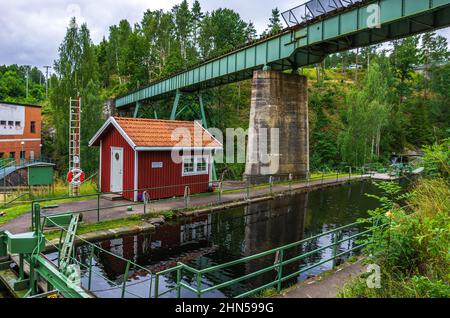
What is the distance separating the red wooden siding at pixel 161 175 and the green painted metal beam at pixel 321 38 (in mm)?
10824

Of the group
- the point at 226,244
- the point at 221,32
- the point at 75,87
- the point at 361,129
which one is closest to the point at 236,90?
the point at 221,32

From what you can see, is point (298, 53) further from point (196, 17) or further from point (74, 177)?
point (196, 17)

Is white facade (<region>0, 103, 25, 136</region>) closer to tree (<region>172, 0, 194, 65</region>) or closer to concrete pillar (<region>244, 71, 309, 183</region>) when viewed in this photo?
concrete pillar (<region>244, 71, 309, 183</region>)

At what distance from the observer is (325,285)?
290 inches

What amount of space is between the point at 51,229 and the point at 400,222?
1022 centimetres

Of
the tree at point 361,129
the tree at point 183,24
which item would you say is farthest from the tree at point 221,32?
the tree at point 361,129

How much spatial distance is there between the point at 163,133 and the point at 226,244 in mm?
8083

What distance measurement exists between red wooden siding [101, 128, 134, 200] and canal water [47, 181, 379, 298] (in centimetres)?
374

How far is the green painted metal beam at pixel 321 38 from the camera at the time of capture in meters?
16.6

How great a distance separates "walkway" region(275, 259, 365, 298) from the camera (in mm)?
6864

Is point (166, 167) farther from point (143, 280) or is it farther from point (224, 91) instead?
point (224, 91)

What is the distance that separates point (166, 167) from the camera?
17.0 metres

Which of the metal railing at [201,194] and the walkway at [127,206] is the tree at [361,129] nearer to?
the metal railing at [201,194]

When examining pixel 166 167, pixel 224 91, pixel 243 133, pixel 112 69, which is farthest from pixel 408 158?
pixel 112 69
